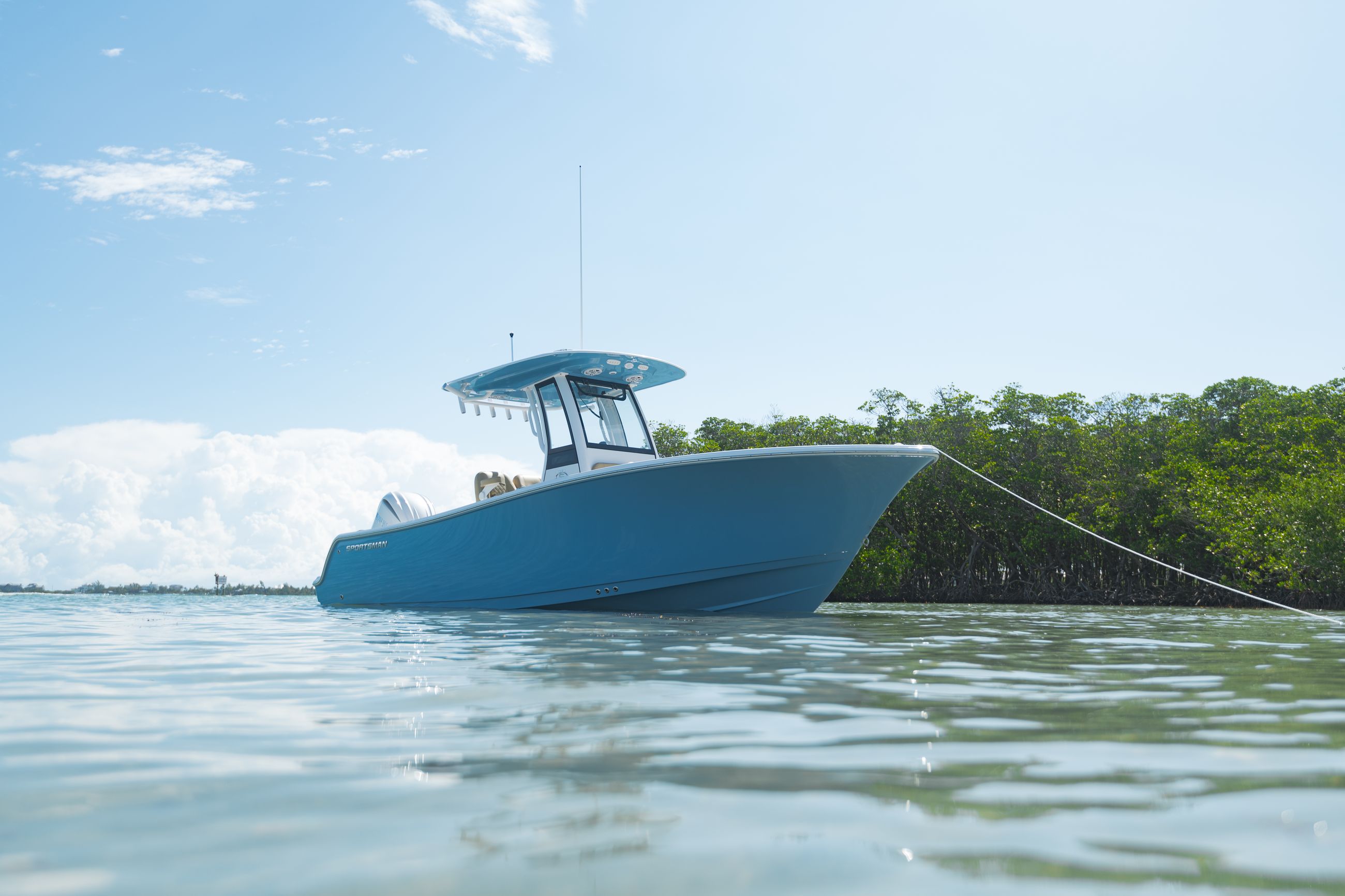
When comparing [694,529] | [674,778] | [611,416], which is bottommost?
[674,778]

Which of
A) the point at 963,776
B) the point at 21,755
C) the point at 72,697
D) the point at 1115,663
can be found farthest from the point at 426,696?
the point at 1115,663

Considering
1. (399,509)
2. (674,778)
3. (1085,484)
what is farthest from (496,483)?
(1085,484)

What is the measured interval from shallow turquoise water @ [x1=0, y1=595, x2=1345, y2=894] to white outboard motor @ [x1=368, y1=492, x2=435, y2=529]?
290 inches

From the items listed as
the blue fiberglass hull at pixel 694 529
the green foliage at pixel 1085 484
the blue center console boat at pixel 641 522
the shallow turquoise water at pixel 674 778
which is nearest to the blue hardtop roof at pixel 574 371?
the blue center console boat at pixel 641 522

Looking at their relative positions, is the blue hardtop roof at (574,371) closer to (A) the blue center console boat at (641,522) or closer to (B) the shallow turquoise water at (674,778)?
(A) the blue center console boat at (641,522)

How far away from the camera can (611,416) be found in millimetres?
10508

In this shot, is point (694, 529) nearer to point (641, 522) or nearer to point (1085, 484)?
point (641, 522)

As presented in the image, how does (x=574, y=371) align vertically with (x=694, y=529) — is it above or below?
above

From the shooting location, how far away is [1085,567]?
Result: 1070 inches

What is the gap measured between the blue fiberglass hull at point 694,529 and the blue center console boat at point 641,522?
0.04 feet

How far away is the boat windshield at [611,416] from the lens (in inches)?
406

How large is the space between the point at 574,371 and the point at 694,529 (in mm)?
2997

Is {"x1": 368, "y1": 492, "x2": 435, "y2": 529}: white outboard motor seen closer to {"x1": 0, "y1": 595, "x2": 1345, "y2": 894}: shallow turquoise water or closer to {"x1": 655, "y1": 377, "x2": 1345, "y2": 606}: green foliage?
{"x1": 0, "y1": 595, "x2": 1345, "y2": 894}: shallow turquoise water

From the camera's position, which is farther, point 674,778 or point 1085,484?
point 1085,484
